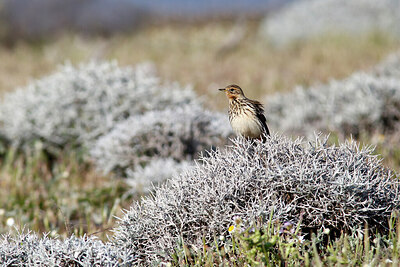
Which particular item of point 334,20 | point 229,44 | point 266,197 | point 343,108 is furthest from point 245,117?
point 334,20

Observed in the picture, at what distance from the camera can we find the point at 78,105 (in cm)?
728

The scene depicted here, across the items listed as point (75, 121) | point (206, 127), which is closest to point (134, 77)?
point (75, 121)

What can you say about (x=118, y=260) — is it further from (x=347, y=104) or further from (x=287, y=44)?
(x=287, y=44)

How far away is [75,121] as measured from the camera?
23.5 ft

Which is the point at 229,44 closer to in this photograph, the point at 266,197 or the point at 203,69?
the point at 203,69

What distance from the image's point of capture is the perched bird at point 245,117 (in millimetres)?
3645

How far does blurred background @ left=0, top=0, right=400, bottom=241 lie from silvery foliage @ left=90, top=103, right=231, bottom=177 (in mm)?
218

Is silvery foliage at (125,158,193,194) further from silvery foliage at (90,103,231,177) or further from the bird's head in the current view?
the bird's head

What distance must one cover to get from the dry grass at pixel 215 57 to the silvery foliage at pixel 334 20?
0.89 m

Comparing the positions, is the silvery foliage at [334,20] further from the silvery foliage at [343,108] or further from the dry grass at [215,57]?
the silvery foliage at [343,108]

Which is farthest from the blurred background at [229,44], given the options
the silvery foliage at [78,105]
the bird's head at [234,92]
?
the bird's head at [234,92]

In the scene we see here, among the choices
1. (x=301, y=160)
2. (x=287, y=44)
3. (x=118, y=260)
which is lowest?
(x=118, y=260)

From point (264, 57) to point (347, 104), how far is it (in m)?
6.51

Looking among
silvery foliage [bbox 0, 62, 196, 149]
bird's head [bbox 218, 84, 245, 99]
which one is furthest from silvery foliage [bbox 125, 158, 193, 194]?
bird's head [bbox 218, 84, 245, 99]
